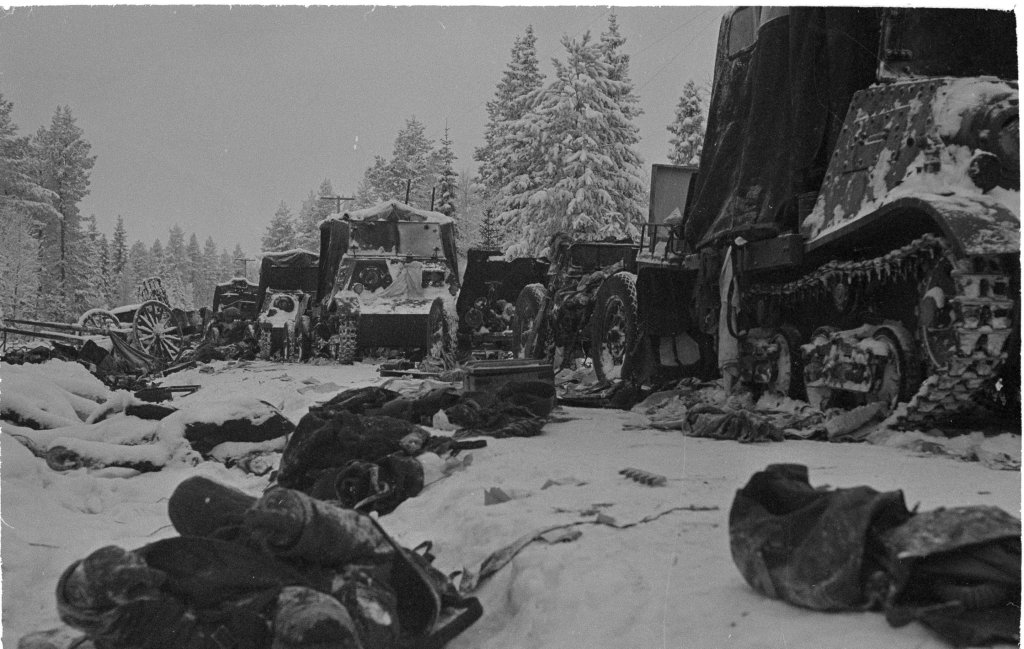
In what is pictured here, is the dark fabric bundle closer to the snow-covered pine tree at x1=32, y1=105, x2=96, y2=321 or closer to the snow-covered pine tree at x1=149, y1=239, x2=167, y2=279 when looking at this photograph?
the snow-covered pine tree at x1=149, y1=239, x2=167, y2=279

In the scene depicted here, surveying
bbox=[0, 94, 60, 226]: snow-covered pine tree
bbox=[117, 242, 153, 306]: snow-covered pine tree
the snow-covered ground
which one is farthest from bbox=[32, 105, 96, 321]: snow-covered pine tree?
the snow-covered ground

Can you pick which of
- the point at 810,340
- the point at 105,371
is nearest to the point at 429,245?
the point at 105,371

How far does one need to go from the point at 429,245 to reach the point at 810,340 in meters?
5.53

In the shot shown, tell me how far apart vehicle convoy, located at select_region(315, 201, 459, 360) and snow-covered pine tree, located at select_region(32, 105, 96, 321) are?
3201 mm

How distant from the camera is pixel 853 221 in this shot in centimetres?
494

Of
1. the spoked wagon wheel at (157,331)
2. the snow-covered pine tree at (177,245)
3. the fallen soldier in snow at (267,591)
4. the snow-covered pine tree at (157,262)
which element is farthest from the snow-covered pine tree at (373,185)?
the spoked wagon wheel at (157,331)

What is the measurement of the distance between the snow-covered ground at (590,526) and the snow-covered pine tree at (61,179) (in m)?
0.85

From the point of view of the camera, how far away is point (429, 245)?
10406mm

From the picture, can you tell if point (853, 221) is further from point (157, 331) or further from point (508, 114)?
point (157, 331)

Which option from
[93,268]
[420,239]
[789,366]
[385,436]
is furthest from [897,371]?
[420,239]

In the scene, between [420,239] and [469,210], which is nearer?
[469,210]

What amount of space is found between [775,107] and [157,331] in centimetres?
1078

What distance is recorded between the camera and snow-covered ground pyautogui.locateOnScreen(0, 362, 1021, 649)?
91.1 inches

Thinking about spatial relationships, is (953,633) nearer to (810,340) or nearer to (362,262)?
(810,340)
